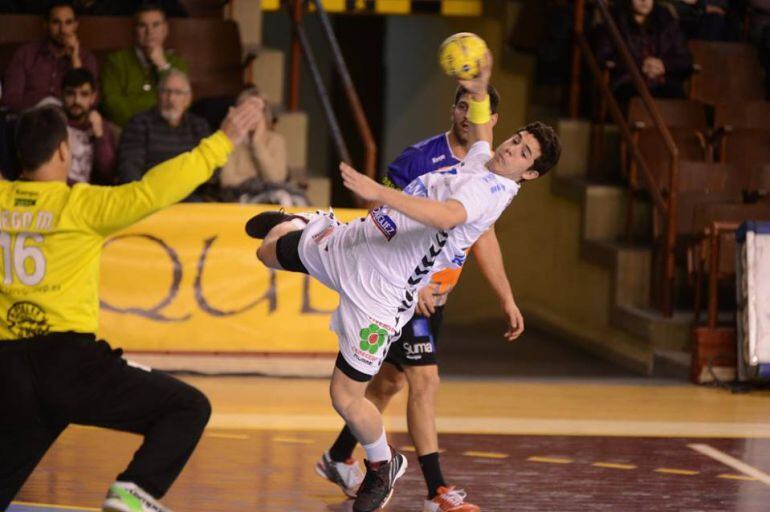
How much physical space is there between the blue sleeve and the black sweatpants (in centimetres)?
177

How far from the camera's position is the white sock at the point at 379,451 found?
6.55m

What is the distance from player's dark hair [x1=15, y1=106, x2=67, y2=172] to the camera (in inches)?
222

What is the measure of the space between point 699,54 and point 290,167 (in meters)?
3.80

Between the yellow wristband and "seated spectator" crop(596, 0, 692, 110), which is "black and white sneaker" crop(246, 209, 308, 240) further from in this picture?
"seated spectator" crop(596, 0, 692, 110)

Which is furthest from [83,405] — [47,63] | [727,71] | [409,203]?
[727,71]

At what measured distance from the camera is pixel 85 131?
10.9 metres

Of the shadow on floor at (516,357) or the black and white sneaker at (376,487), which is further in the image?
the shadow on floor at (516,357)

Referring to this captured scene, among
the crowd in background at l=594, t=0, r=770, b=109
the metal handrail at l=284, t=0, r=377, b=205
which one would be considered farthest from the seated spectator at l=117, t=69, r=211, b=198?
the crowd in background at l=594, t=0, r=770, b=109

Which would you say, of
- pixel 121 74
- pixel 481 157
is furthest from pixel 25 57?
pixel 481 157

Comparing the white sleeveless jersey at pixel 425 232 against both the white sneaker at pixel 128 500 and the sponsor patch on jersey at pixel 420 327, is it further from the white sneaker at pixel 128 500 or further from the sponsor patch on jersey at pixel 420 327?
the white sneaker at pixel 128 500

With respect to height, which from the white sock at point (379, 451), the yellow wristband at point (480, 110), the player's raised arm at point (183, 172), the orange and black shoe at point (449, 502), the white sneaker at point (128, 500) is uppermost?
the yellow wristband at point (480, 110)

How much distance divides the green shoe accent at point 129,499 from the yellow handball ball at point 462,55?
216 centimetres

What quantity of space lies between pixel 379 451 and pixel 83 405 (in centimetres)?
149

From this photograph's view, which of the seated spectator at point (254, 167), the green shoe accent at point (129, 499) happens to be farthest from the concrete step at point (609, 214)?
the green shoe accent at point (129, 499)
